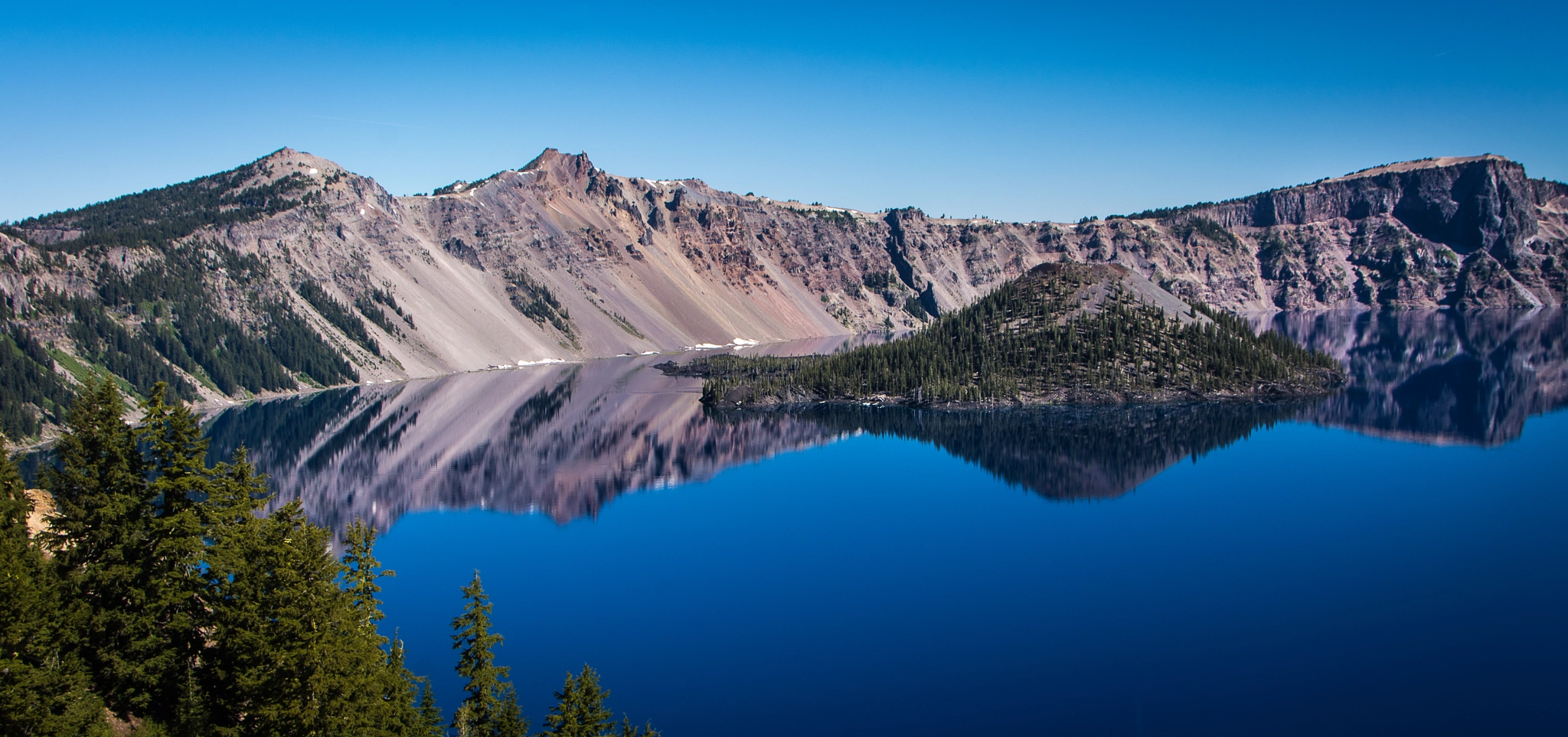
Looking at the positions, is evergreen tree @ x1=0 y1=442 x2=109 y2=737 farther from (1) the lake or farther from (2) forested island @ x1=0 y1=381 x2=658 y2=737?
(1) the lake

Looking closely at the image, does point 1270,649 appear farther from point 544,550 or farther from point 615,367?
point 615,367

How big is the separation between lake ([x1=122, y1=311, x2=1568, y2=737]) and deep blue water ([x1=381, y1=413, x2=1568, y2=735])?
0.18 meters

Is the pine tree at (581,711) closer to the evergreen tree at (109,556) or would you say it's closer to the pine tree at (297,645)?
the pine tree at (297,645)

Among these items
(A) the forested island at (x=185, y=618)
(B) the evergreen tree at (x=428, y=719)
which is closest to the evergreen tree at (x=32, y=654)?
(A) the forested island at (x=185, y=618)

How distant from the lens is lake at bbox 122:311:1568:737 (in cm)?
3319

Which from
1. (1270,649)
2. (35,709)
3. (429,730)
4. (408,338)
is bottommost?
(1270,649)

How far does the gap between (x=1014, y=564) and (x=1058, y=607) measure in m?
7.39

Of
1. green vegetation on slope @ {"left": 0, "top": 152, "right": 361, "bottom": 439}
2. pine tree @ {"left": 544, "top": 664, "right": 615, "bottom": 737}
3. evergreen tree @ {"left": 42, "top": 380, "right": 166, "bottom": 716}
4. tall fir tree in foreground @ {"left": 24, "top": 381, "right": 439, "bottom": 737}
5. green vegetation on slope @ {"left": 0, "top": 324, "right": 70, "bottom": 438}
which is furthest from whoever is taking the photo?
green vegetation on slope @ {"left": 0, "top": 152, "right": 361, "bottom": 439}

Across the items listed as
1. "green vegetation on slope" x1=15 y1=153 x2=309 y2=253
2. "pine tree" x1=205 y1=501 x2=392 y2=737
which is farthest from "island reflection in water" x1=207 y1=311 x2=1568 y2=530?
"green vegetation on slope" x1=15 y1=153 x2=309 y2=253

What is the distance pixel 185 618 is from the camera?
25.1m

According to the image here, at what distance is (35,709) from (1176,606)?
39915 mm

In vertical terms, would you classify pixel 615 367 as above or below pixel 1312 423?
above

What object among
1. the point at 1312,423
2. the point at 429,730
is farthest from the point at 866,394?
the point at 429,730

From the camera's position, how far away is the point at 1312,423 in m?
94.2
